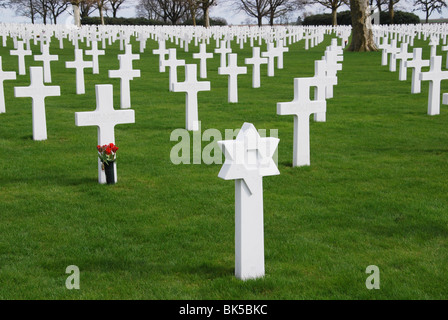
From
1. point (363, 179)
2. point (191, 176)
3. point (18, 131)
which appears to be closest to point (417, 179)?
point (363, 179)

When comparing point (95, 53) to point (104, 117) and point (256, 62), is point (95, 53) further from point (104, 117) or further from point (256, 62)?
point (104, 117)

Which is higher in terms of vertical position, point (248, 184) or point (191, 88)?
point (191, 88)

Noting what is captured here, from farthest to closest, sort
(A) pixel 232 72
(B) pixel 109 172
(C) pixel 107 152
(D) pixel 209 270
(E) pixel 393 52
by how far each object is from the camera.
A: (E) pixel 393 52
(A) pixel 232 72
(B) pixel 109 172
(C) pixel 107 152
(D) pixel 209 270

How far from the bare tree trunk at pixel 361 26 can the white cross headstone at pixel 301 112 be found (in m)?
22.9

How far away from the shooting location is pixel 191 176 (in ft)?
24.2

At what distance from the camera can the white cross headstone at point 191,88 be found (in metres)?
9.88

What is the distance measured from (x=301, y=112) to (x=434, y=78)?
4.57m

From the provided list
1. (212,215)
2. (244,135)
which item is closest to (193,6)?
(212,215)

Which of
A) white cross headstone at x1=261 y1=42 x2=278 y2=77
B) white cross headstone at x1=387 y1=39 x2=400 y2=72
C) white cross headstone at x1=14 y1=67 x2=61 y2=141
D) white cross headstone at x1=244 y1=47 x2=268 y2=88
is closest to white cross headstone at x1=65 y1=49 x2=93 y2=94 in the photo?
white cross headstone at x1=244 y1=47 x2=268 y2=88

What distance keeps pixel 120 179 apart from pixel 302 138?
2.32 metres

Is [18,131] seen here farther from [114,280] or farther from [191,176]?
[114,280]

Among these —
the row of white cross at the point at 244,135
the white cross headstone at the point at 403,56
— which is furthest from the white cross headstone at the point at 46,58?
the white cross headstone at the point at 403,56

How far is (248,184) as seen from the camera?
4.14 metres

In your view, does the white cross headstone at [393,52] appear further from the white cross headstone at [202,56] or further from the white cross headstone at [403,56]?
the white cross headstone at [202,56]
